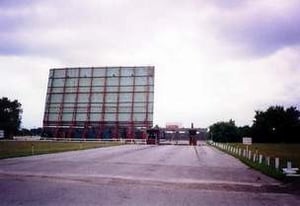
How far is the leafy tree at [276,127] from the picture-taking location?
111 metres

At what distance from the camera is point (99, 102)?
333 ft

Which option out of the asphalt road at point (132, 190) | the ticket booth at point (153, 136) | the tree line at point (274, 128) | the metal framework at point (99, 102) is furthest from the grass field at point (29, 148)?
the tree line at point (274, 128)

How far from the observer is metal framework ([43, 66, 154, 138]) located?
98.1 m

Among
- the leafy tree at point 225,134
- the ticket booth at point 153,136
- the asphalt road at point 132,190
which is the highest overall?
the leafy tree at point 225,134

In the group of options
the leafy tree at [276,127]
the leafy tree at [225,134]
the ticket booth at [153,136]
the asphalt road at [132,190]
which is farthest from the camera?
the leafy tree at [225,134]

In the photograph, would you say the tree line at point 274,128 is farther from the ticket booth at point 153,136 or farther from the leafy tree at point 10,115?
the leafy tree at point 10,115

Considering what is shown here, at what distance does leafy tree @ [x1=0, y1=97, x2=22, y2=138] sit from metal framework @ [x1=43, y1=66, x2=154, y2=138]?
906 inches

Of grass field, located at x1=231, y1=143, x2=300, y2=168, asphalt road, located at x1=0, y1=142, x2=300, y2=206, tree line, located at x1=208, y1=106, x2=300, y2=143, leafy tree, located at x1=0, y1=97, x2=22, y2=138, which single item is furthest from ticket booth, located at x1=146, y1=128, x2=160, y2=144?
asphalt road, located at x1=0, y1=142, x2=300, y2=206

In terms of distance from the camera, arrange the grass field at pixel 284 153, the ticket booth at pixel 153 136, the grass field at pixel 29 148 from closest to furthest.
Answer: the grass field at pixel 284 153, the grass field at pixel 29 148, the ticket booth at pixel 153 136

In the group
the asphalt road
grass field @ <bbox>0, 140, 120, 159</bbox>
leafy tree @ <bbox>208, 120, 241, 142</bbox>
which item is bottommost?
the asphalt road

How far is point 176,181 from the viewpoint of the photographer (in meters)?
16.8

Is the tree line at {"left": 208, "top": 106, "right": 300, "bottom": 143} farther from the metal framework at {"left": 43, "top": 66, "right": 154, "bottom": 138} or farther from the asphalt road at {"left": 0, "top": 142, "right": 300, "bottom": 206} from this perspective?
the asphalt road at {"left": 0, "top": 142, "right": 300, "bottom": 206}

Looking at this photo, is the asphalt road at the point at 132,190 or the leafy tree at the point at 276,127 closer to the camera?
the asphalt road at the point at 132,190

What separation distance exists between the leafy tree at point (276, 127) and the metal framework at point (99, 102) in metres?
33.2
